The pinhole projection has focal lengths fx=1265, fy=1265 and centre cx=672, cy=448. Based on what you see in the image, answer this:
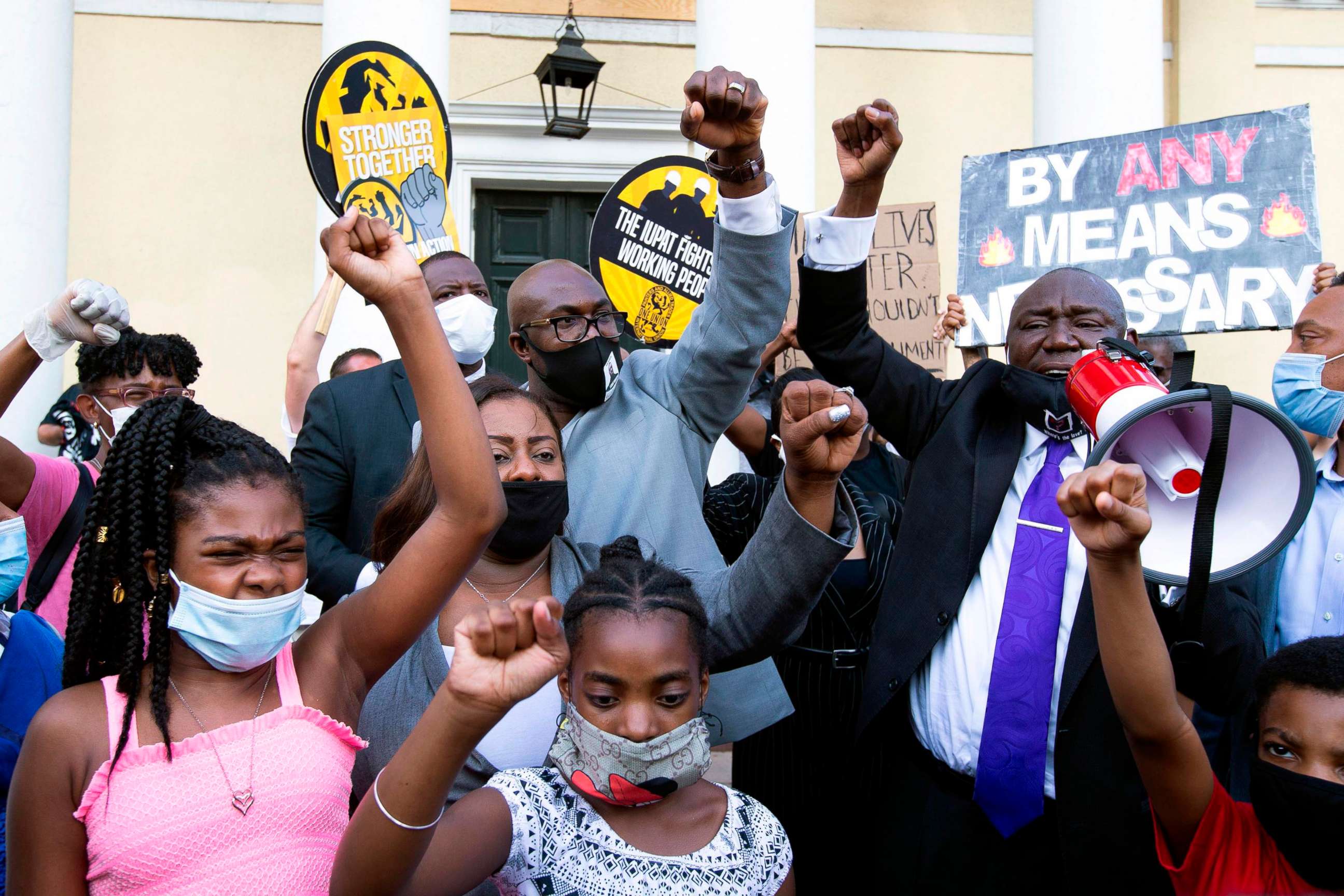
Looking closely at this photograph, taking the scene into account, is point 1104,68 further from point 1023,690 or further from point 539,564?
point 539,564

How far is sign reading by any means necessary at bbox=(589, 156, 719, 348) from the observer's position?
16.4ft

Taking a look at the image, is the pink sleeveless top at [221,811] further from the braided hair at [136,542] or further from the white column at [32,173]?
the white column at [32,173]

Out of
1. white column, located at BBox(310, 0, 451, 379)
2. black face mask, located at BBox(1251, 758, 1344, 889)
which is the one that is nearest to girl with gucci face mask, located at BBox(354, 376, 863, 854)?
black face mask, located at BBox(1251, 758, 1344, 889)

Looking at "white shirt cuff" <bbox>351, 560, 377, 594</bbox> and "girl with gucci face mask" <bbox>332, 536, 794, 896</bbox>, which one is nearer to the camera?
"girl with gucci face mask" <bbox>332, 536, 794, 896</bbox>

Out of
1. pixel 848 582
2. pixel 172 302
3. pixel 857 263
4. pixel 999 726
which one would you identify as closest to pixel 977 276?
pixel 848 582

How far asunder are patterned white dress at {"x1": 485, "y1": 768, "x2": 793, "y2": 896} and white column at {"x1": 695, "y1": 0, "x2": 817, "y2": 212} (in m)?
5.11

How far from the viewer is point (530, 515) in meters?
2.56

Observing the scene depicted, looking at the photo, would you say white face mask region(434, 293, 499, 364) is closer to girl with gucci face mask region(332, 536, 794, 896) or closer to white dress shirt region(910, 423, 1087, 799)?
girl with gucci face mask region(332, 536, 794, 896)

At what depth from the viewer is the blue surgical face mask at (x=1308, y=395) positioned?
314 cm

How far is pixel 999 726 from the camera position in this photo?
2.68 metres

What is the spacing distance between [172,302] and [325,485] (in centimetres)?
532

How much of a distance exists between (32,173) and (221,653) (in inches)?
218

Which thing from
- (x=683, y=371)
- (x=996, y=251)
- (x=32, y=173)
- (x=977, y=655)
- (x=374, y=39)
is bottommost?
(x=977, y=655)

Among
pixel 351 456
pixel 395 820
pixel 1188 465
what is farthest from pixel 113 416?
pixel 1188 465
